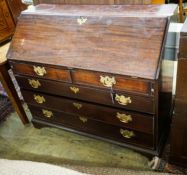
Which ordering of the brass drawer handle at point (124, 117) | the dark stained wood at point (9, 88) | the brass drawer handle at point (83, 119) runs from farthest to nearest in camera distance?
the dark stained wood at point (9, 88)
the brass drawer handle at point (83, 119)
the brass drawer handle at point (124, 117)

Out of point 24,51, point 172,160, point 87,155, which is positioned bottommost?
point 87,155

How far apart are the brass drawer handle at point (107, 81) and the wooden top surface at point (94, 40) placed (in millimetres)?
55

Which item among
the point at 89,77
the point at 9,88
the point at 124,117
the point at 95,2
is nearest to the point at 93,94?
the point at 89,77

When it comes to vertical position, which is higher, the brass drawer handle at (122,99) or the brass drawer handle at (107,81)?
the brass drawer handle at (107,81)

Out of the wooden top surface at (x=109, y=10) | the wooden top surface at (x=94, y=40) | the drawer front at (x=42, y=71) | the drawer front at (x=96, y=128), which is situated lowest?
the drawer front at (x=96, y=128)

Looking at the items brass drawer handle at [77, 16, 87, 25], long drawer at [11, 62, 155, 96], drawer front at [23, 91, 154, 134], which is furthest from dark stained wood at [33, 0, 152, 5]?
drawer front at [23, 91, 154, 134]

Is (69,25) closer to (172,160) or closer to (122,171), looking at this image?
(122,171)

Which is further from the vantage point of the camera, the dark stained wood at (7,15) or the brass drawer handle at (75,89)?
the dark stained wood at (7,15)

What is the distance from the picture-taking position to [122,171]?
1.53 m

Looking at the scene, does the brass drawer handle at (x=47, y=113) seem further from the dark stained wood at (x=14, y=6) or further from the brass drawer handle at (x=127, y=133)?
the dark stained wood at (x=14, y=6)

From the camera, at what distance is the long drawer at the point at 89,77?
1.29 m

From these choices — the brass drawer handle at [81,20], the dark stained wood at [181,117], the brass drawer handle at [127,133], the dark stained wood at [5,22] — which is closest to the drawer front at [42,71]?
the brass drawer handle at [81,20]

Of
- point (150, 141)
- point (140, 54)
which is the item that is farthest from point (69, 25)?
point (150, 141)

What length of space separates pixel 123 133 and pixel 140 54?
0.64 metres
